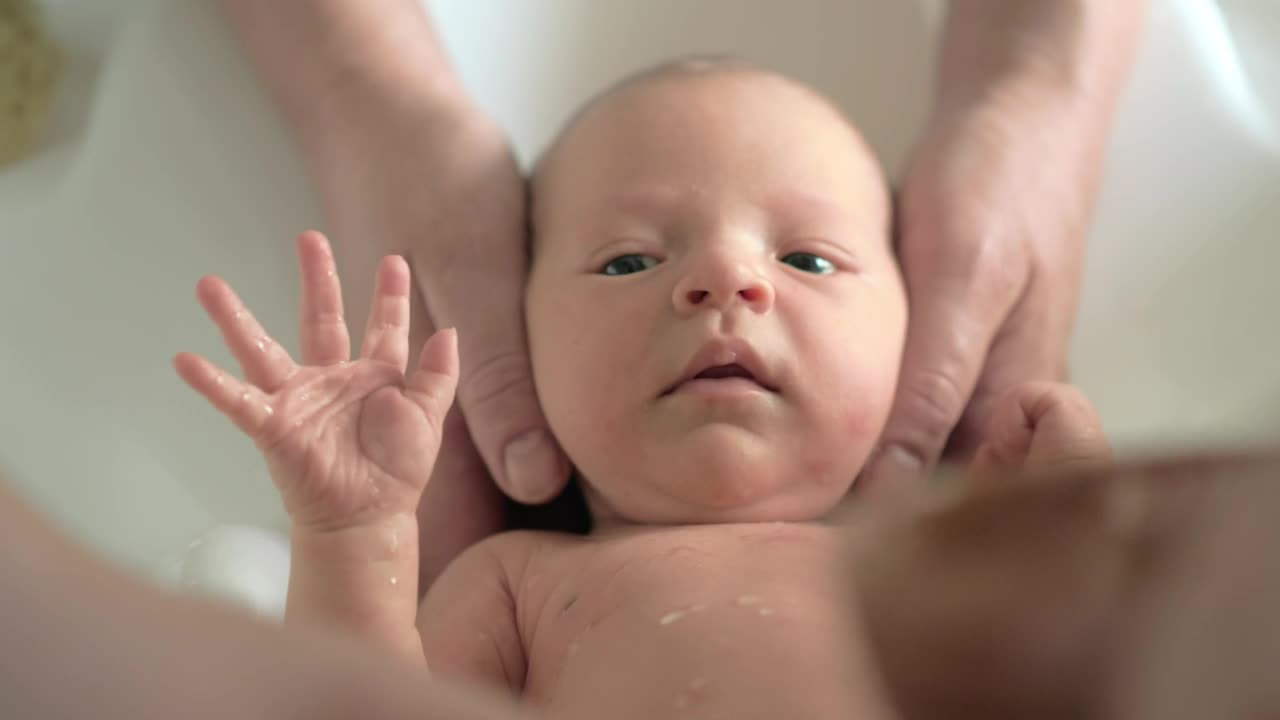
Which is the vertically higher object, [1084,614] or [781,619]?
[1084,614]

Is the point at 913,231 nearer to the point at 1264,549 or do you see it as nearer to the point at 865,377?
the point at 865,377

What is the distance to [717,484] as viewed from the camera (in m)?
0.72

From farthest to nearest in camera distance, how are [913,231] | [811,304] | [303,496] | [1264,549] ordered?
1. [913,231]
2. [811,304]
3. [303,496]
4. [1264,549]

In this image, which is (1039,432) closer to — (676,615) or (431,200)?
(676,615)

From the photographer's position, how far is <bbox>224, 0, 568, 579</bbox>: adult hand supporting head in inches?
32.7

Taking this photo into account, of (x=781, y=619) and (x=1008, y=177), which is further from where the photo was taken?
(x=1008, y=177)

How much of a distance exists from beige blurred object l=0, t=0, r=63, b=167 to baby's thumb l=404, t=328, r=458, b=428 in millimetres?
646

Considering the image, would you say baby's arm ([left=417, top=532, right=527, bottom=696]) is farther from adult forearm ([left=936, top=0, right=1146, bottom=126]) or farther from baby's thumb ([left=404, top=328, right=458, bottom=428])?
adult forearm ([left=936, top=0, right=1146, bottom=126])

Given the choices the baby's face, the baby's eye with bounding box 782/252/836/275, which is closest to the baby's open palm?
the baby's face

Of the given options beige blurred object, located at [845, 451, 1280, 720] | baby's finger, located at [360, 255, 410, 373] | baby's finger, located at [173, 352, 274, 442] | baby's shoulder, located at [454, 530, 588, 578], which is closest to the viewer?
beige blurred object, located at [845, 451, 1280, 720]

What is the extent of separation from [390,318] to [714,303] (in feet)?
0.63

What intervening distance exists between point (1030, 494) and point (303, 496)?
17.5 inches

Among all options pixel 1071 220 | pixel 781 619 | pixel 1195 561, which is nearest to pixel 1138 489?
pixel 1195 561

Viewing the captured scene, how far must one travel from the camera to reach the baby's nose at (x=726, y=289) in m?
0.71
